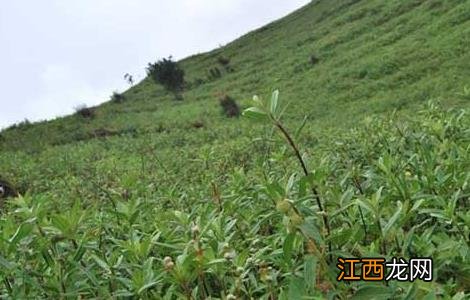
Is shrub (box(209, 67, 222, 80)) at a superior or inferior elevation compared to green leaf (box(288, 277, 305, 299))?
inferior

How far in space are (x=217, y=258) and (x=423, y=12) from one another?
32925 mm

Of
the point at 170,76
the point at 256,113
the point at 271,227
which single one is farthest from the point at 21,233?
the point at 170,76

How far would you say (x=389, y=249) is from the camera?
1731 mm

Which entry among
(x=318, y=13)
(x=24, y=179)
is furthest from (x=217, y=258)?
(x=318, y=13)

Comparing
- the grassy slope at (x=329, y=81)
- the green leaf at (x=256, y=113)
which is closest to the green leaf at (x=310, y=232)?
the green leaf at (x=256, y=113)

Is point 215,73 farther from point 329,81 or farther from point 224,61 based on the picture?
point 329,81

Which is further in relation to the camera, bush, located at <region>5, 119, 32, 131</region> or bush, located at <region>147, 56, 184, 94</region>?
bush, located at <region>147, 56, 184, 94</region>

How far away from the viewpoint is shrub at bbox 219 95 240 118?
2734 centimetres

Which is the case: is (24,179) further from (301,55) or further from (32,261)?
(301,55)

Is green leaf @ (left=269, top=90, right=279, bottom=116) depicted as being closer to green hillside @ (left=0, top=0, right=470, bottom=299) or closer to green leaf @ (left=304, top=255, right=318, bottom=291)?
green hillside @ (left=0, top=0, right=470, bottom=299)

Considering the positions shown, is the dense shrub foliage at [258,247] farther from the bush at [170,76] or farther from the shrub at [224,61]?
the shrub at [224,61]

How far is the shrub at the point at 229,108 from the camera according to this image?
27.3 meters

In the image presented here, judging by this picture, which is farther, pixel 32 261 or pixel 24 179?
pixel 24 179

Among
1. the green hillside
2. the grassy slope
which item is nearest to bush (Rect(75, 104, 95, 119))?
the grassy slope
